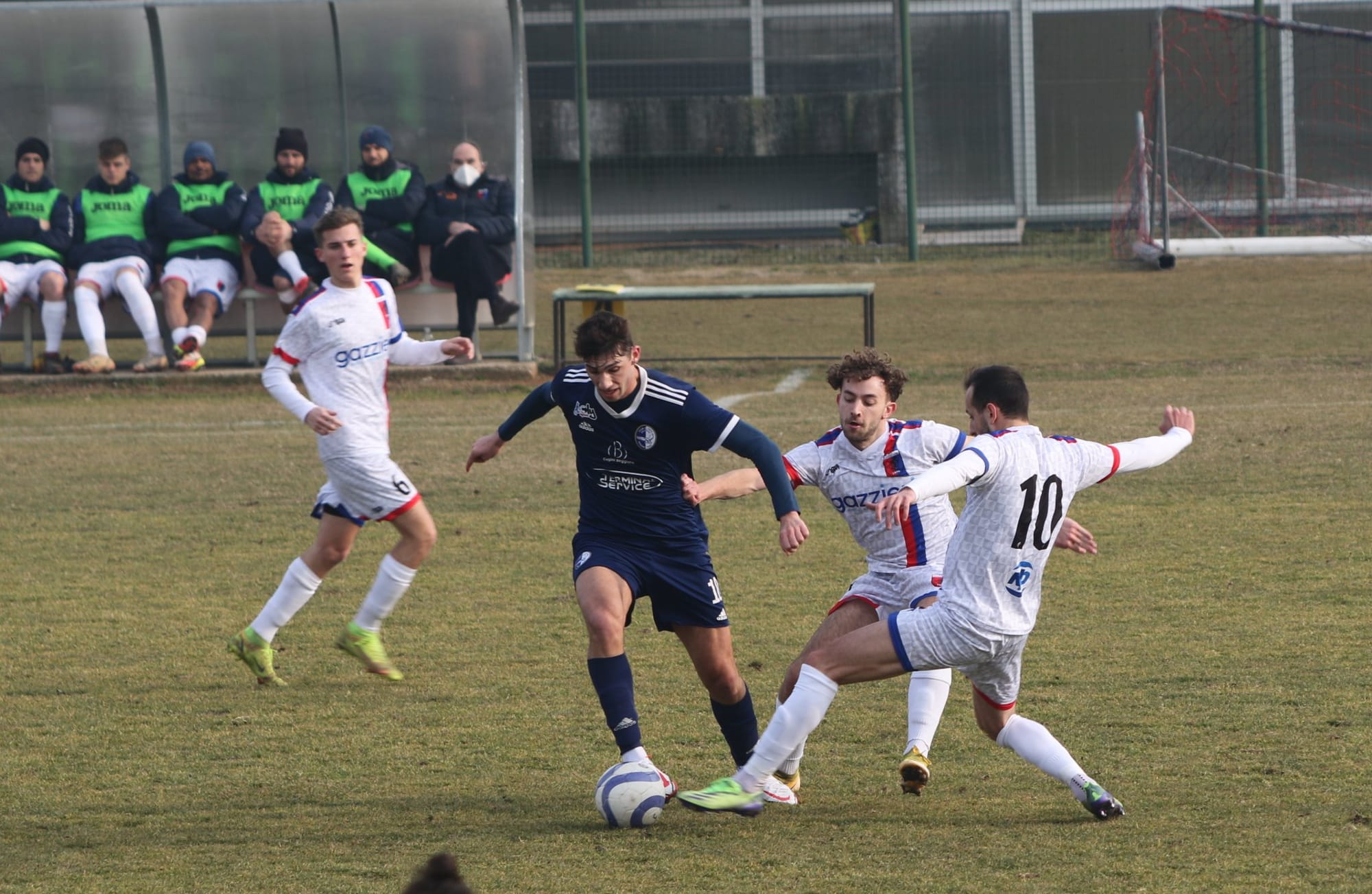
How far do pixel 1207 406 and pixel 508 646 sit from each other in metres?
7.01

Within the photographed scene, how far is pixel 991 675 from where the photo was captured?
183 inches

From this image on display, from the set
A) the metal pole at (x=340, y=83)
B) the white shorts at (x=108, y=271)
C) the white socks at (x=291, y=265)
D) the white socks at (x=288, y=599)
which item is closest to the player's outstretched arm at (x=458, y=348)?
the white socks at (x=288, y=599)

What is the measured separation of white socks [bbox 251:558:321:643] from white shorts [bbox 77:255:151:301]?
826cm

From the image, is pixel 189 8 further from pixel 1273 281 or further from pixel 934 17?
pixel 1273 281

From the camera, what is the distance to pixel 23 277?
1393cm

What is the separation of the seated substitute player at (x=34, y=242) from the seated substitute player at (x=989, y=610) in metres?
10.9

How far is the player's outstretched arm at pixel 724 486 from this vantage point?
4.82 meters

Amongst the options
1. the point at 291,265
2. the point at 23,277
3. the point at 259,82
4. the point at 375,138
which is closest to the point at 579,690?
the point at 291,265

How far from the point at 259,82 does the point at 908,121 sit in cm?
729

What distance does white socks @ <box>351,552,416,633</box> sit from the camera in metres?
6.42

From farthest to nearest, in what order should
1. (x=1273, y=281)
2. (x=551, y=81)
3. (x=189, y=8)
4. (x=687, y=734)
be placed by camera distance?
(x=551, y=81), (x=1273, y=281), (x=189, y=8), (x=687, y=734)

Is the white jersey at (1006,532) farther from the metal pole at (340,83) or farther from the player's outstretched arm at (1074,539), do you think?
the metal pole at (340,83)

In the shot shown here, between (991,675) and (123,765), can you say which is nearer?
(991,675)

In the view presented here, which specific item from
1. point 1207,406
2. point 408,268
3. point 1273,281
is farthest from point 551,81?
point 1207,406
